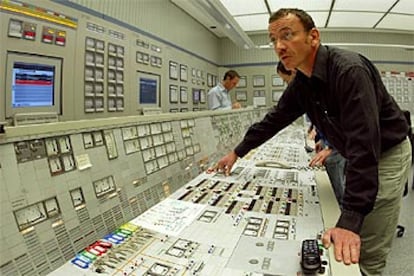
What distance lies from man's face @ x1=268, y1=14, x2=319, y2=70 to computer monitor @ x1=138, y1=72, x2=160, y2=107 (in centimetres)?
283

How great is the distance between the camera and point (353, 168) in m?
0.83

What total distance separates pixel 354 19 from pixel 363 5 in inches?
33.4

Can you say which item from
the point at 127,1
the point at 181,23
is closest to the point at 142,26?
the point at 127,1

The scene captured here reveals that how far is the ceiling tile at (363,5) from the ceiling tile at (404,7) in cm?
10

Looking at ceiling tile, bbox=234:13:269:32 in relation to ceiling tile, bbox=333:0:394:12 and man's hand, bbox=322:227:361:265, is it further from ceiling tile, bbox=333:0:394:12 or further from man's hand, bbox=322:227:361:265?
man's hand, bbox=322:227:361:265

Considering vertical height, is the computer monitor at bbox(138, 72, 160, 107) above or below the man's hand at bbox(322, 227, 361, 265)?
above

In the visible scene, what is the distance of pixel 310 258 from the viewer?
2.18 ft

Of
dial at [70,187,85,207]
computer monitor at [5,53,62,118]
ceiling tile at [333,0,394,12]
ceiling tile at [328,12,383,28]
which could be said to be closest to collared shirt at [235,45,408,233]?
dial at [70,187,85,207]

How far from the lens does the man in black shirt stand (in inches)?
32.2

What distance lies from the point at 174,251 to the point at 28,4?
2.20 m

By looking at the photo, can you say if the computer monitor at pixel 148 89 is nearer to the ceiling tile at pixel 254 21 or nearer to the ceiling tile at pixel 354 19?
the ceiling tile at pixel 254 21

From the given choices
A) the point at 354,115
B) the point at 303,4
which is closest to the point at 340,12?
the point at 303,4

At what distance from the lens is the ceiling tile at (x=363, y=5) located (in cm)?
444

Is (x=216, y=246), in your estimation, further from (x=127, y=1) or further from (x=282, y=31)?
(x=127, y=1)
